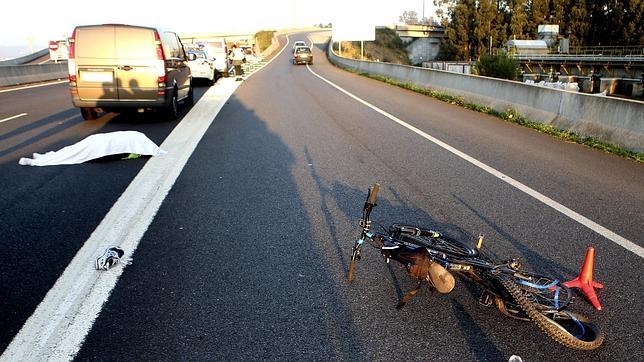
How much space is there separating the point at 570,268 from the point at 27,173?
6724mm

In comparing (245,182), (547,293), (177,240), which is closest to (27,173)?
(245,182)

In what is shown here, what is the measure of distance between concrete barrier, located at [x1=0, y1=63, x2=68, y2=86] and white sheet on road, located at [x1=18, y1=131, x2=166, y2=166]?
18603 millimetres

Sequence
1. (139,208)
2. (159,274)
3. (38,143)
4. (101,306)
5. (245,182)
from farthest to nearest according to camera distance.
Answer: (38,143), (245,182), (139,208), (159,274), (101,306)

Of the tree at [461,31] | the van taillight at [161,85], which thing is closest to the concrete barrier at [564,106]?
the van taillight at [161,85]

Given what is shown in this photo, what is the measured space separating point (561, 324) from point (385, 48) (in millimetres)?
91732

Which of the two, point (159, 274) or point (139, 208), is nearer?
point (159, 274)

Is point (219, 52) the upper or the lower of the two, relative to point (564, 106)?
upper

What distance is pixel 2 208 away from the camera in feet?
17.9

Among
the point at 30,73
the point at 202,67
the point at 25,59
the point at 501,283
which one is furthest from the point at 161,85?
the point at 25,59

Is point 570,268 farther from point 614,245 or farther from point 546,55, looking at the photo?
point 546,55

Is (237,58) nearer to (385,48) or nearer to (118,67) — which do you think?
(118,67)

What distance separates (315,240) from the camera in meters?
4.57

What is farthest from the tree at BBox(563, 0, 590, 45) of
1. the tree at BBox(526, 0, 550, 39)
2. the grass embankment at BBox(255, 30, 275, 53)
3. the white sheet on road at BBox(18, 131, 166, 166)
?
the white sheet on road at BBox(18, 131, 166, 166)

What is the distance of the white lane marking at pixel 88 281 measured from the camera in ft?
9.87
